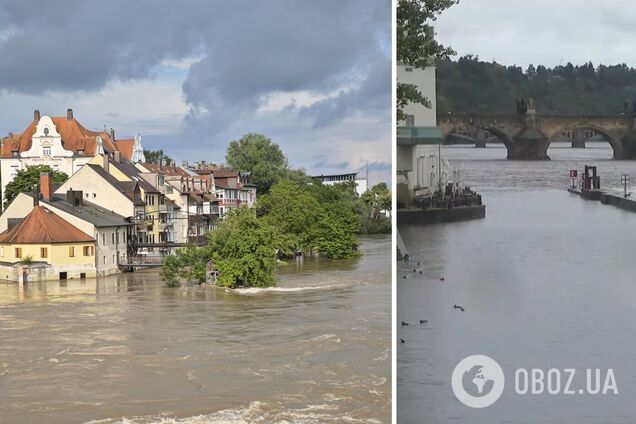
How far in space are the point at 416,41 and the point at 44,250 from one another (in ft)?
42.7

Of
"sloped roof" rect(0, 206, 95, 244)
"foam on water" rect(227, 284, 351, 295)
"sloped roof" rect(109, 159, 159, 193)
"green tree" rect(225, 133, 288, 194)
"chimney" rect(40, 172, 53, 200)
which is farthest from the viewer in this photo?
"green tree" rect(225, 133, 288, 194)

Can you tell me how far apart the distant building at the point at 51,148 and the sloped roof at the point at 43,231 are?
4223mm

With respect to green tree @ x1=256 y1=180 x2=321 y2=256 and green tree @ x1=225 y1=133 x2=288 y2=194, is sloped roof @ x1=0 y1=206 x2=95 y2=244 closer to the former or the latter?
green tree @ x1=256 y1=180 x2=321 y2=256

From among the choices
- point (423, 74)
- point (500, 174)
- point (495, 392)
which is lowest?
point (495, 392)

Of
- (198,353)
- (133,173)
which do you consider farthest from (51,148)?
(198,353)

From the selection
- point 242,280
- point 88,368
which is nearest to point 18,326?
point 88,368

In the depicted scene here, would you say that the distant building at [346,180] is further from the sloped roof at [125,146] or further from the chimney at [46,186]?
the chimney at [46,186]

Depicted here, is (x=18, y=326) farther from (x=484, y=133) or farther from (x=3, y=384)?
(x=484, y=133)

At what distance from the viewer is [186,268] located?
47.0 feet

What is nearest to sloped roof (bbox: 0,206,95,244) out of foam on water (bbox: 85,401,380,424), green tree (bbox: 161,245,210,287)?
green tree (bbox: 161,245,210,287)

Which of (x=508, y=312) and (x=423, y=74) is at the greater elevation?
(x=423, y=74)

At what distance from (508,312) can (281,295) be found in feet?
30.6

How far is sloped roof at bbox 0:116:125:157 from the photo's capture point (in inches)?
810

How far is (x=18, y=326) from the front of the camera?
1041 cm
